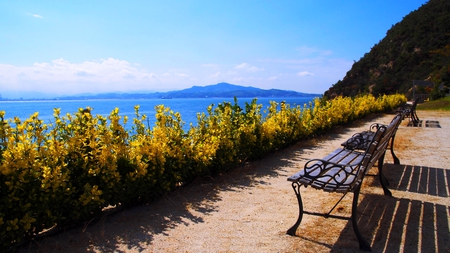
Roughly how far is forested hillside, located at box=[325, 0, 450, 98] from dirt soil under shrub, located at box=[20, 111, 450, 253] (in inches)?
2086

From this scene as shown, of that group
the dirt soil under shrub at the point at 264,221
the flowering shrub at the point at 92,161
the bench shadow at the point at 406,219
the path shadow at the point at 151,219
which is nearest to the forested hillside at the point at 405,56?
the bench shadow at the point at 406,219

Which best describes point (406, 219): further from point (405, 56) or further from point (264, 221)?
point (405, 56)

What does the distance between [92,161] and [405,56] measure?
69.0 metres

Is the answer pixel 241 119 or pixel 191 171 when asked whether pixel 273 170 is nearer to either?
pixel 241 119

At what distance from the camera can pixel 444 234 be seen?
3113 millimetres

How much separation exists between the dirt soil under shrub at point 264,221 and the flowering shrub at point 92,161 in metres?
0.24

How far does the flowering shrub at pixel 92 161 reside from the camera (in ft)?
9.54

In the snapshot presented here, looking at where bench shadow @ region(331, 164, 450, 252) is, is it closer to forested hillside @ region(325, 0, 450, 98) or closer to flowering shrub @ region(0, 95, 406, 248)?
flowering shrub @ region(0, 95, 406, 248)

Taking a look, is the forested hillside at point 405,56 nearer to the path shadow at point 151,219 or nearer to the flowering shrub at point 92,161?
the path shadow at point 151,219

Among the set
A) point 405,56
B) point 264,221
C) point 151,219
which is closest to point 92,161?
point 151,219

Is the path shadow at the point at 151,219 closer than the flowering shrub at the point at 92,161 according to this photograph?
No

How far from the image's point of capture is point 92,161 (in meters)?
3.54

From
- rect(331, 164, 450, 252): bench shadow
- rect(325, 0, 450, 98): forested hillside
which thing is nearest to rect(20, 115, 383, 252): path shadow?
rect(331, 164, 450, 252): bench shadow

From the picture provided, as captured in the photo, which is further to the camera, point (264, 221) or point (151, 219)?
point (151, 219)
